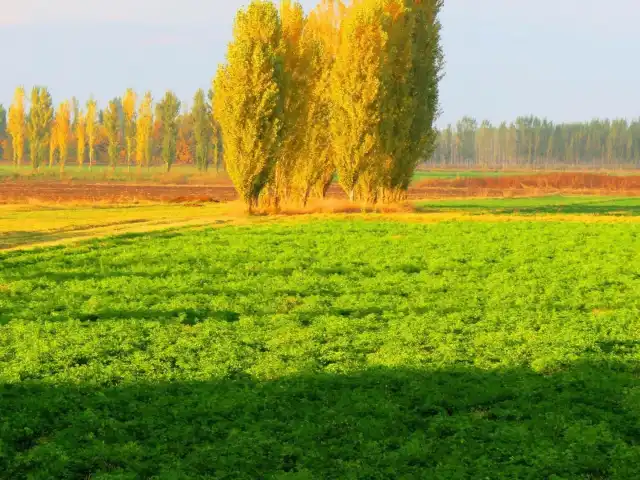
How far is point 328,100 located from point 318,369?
3499cm

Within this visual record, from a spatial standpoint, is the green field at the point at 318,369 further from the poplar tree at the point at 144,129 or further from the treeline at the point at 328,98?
the poplar tree at the point at 144,129

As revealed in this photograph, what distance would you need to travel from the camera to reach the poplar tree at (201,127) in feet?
364

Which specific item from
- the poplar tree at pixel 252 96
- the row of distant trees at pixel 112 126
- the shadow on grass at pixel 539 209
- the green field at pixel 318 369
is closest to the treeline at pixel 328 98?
the poplar tree at pixel 252 96

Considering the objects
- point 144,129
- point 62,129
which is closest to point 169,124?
point 144,129

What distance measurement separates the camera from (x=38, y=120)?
106 meters

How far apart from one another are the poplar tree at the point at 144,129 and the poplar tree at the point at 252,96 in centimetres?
7369

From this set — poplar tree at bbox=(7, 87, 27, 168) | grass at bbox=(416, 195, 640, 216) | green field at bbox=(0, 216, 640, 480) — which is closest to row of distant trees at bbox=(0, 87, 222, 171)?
poplar tree at bbox=(7, 87, 27, 168)

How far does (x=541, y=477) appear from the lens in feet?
26.6

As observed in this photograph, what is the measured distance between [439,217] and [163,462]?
33.1 metres

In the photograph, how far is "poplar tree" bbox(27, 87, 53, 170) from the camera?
4171 inches

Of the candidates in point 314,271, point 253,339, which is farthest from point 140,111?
point 253,339

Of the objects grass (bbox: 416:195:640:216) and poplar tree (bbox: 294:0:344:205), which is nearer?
poplar tree (bbox: 294:0:344:205)

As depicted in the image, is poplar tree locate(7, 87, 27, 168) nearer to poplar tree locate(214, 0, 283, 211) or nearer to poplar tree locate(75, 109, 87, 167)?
poplar tree locate(75, 109, 87, 167)

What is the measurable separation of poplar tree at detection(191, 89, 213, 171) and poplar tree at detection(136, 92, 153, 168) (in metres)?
6.43
